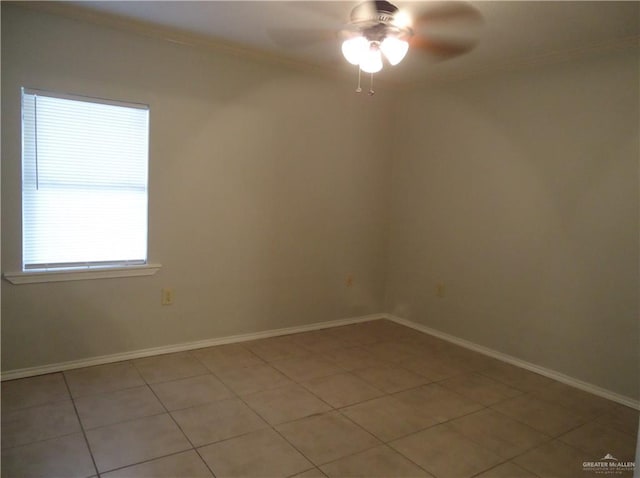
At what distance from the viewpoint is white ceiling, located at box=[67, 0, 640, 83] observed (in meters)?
2.49

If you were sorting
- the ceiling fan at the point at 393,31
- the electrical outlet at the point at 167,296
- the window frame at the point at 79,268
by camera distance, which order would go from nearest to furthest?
the ceiling fan at the point at 393,31, the window frame at the point at 79,268, the electrical outlet at the point at 167,296

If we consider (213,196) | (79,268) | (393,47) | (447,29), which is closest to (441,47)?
(447,29)

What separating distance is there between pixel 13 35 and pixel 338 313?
319cm

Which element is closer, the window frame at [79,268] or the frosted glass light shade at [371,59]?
the frosted glass light shade at [371,59]

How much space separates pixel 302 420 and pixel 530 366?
1.91 metres

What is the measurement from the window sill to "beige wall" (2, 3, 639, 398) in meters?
0.05

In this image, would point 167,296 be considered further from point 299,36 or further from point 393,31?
point 393,31

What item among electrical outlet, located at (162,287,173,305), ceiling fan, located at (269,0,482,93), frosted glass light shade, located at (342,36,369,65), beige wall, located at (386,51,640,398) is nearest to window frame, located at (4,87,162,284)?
electrical outlet, located at (162,287,173,305)

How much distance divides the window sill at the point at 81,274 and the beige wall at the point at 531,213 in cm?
240

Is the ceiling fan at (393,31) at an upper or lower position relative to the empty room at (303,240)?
→ upper

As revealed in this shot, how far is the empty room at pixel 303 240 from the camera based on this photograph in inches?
93.0

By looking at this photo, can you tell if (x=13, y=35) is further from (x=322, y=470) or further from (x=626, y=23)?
(x=626, y=23)

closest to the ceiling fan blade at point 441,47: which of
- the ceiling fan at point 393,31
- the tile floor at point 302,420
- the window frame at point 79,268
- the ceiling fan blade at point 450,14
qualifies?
the ceiling fan at point 393,31

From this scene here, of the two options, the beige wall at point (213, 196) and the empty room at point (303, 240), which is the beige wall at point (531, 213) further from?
the beige wall at point (213, 196)
